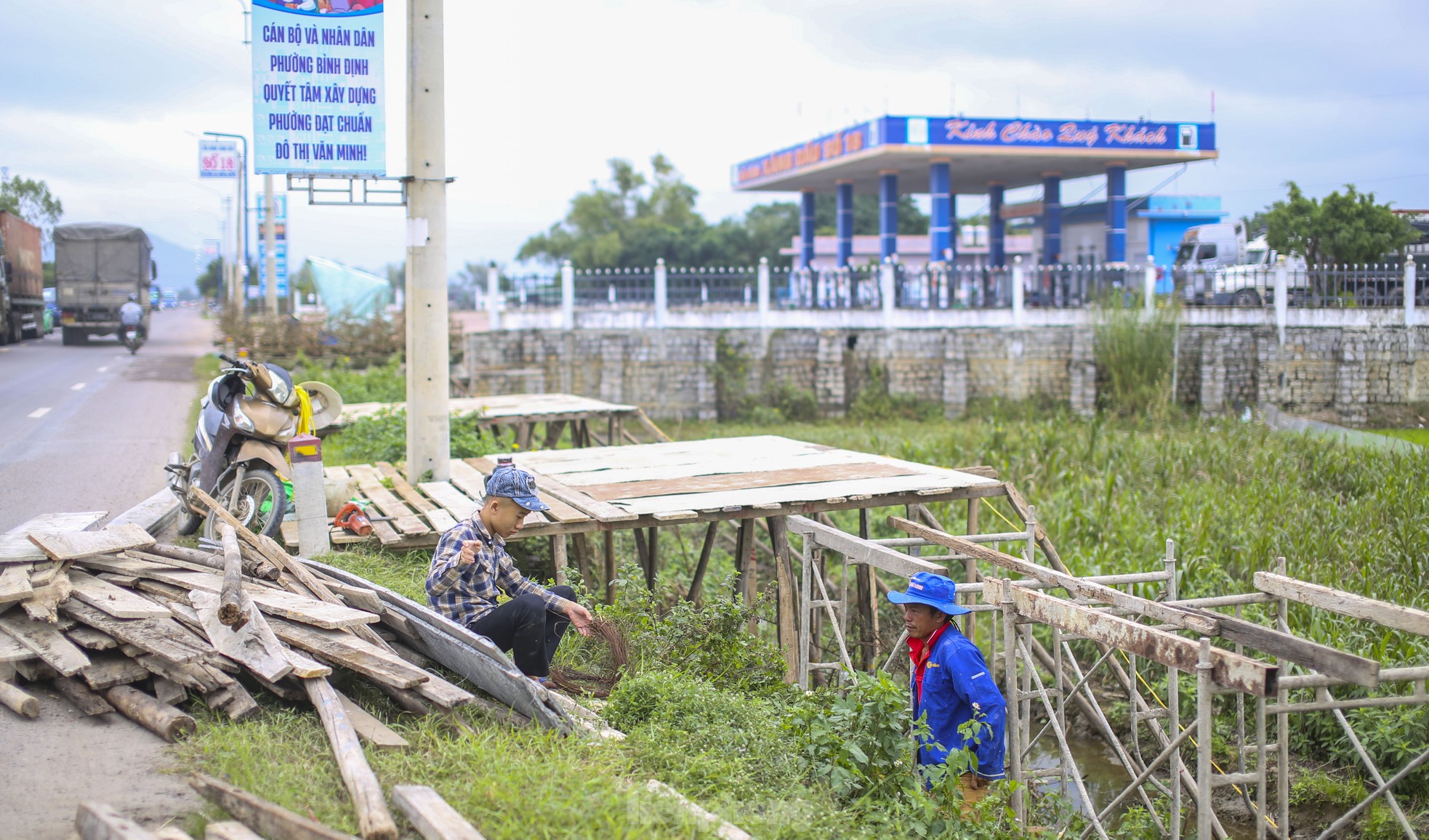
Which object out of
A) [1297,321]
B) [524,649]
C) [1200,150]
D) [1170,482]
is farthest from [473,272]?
[524,649]

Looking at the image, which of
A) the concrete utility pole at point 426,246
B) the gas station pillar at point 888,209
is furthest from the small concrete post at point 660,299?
the concrete utility pole at point 426,246

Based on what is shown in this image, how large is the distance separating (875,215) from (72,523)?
53.6 m

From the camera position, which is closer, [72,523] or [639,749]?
[639,749]

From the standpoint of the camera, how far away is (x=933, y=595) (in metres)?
4.62

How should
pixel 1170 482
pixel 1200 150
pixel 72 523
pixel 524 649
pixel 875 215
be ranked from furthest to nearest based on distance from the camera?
pixel 875 215, pixel 1200 150, pixel 1170 482, pixel 72 523, pixel 524 649

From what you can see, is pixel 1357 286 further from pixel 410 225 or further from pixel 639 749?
pixel 639 749

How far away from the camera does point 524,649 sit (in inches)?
196

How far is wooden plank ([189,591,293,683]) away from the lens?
13.8 feet

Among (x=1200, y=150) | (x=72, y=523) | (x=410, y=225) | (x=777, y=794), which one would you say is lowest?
(x=777, y=794)

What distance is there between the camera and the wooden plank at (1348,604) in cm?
441

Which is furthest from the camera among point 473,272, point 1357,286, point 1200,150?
point 473,272

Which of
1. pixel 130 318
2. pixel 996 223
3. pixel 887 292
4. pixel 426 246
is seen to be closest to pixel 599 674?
pixel 426 246

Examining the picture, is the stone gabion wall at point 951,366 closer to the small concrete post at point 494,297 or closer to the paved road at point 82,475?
the small concrete post at point 494,297

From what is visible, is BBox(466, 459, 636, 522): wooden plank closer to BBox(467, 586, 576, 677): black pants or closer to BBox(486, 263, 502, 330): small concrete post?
BBox(467, 586, 576, 677): black pants
